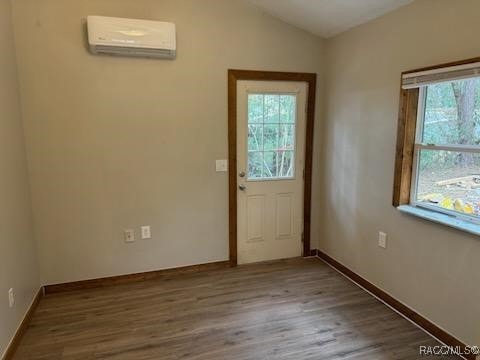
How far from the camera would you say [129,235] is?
10.3ft

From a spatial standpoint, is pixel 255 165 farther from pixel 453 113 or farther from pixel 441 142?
pixel 453 113

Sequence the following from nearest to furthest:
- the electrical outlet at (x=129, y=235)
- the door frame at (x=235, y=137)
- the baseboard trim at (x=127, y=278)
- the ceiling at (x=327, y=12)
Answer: the ceiling at (x=327, y=12) → the baseboard trim at (x=127, y=278) → the electrical outlet at (x=129, y=235) → the door frame at (x=235, y=137)

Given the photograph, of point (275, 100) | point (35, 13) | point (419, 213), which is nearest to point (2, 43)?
point (35, 13)

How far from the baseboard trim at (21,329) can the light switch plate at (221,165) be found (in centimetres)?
193

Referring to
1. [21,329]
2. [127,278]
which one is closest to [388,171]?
[127,278]

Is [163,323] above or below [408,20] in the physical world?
below

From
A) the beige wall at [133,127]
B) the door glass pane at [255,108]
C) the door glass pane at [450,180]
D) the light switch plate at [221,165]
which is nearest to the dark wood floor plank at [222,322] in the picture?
the beige wall at [133,127]

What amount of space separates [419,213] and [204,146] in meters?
1.95

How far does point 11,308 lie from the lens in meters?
2.21

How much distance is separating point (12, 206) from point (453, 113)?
10.3 ft

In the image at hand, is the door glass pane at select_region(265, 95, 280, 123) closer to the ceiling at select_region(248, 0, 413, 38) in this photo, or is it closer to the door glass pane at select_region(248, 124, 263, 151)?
the door glass pane at select_region(248, 124, 263, 151)

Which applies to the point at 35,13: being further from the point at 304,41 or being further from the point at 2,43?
the point at 304,41

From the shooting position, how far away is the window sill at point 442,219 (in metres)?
2.04

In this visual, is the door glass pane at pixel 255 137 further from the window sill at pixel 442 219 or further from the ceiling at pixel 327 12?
the window sill at pixel 442 219
